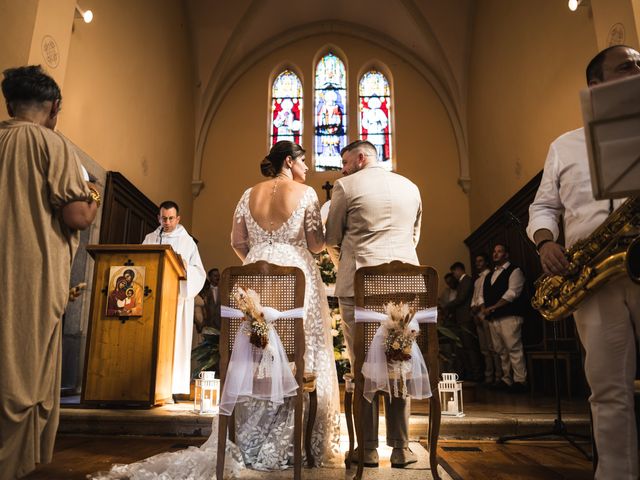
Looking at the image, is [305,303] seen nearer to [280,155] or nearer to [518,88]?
[280,155]

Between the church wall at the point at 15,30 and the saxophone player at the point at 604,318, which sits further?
the church wall at the point at 15,30

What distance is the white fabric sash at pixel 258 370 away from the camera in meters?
2.44

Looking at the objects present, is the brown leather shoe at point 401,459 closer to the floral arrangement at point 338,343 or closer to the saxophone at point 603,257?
the saxophone at point 603,257

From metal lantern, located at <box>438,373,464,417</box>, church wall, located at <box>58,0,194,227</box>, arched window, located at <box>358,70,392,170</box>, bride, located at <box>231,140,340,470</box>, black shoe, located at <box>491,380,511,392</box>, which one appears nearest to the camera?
bride, located at <box>231,140,340,470</box>

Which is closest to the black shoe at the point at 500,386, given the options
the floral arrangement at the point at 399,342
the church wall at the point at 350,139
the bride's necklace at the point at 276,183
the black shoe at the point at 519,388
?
the black shoe at the point at 519,388

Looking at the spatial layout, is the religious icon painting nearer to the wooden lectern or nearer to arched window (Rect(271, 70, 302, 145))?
the wooden lectern

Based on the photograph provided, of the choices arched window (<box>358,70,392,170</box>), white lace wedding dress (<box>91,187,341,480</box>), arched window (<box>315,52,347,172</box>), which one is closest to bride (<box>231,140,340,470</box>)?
white lace wedding dress (<box>91,187,341,480</box>)

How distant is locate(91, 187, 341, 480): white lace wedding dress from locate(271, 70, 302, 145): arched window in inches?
349

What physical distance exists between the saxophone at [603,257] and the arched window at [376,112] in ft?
31.9

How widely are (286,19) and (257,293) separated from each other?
10466 millimetres

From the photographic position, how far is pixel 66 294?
2064 mm

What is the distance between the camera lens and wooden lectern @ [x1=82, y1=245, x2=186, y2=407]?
14.0 ft

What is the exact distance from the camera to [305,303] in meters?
2.93

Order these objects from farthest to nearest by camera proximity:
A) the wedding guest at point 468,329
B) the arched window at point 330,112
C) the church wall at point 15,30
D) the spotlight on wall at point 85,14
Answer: the arched window at point 330,112, the wedding guest at point 468,329, the spotlight on wall at point 85,14, the church wall at point 15,30
